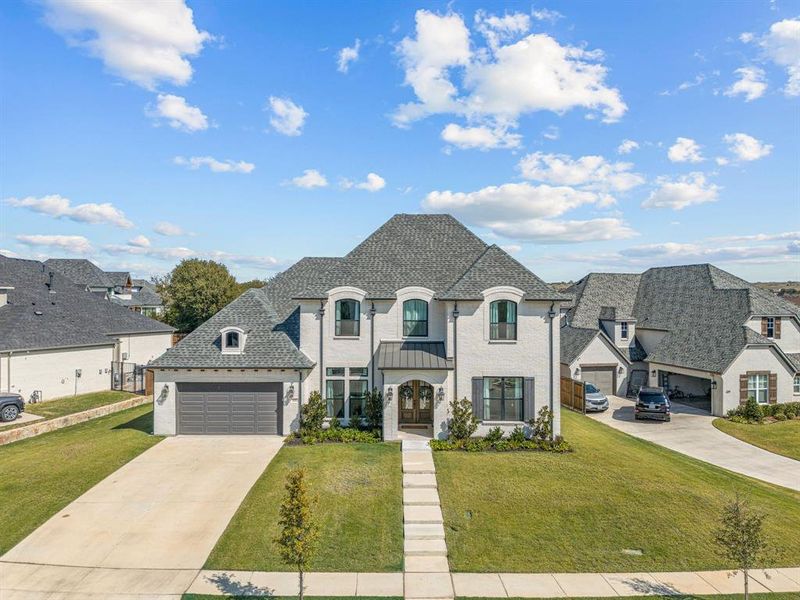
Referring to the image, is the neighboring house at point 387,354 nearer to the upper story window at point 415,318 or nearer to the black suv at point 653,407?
the upper story window at point 415,318

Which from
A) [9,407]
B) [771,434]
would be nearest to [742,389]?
[771,434]

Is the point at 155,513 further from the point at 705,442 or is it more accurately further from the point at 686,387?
the point at 686,387

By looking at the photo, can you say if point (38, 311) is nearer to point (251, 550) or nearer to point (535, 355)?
point (251, 550)

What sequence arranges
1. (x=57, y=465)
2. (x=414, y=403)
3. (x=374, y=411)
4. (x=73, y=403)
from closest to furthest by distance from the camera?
(x=57, y=465), (x=374, y=411), (x=414, y=403), (x=73, y=403)

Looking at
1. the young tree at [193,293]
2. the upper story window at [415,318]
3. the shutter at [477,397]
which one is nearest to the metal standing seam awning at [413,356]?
the upper story window at [415,318]

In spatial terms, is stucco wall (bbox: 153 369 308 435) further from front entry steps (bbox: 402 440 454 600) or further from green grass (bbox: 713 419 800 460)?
green grass (bbox: 713 419 800 460)

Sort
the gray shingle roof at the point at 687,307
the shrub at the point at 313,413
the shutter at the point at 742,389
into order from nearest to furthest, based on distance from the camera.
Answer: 1. the shrub at the point at 313,413
2. the shutter at the point at 742,389
3. the gray shingle roof at the point at 687,307

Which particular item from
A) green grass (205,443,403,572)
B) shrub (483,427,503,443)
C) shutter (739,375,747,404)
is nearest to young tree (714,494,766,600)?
green grass (205,443,403,572)
